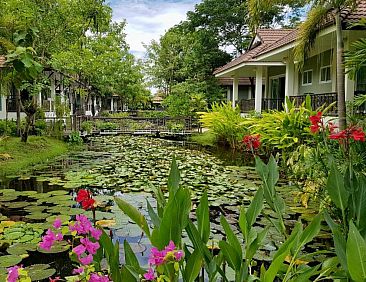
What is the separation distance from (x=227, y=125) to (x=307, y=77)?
3899 mm

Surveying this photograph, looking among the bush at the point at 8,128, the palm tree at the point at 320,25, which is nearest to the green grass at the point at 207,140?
the palm tree at the point at 320,25

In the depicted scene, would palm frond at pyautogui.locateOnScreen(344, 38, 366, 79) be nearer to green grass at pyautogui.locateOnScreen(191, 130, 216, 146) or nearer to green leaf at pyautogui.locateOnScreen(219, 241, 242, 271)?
green leaf at pyautogui.locateOnScreen(219, 241, 242, 271)

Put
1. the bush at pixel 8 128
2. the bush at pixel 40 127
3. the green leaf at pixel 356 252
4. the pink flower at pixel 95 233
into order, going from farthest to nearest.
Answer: the bush at pixel 40 127 → the bush at pixel 8 128 → the pink flower at pixel 95 233 → the green leaf at pixel 356 252

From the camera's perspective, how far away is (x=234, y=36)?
106ft

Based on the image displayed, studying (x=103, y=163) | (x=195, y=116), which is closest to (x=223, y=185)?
(x=103, y=163)

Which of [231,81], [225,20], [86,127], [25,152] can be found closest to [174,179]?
[25,152]

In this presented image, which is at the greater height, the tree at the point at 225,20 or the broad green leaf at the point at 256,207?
the tree at the point at 225,20

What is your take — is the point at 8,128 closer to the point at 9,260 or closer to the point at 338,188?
the point at 9,260

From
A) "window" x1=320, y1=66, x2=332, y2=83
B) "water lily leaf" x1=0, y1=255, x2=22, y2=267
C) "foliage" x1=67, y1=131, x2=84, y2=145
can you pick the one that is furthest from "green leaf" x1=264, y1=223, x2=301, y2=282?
"foliage" x1=67, y1=131, x2=84, y2=145

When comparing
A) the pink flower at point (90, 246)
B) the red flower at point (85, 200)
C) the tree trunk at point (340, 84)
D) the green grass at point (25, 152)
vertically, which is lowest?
the green grass at point (25, 152)

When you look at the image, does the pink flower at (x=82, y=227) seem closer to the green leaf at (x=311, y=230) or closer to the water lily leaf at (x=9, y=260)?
the green leaf at (x=311, y=230)

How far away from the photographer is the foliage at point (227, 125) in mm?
15375

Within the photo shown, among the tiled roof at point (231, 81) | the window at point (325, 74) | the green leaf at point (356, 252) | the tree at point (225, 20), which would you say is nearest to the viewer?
the green leaf at point (356, 252)

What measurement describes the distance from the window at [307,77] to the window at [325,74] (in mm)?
1038
